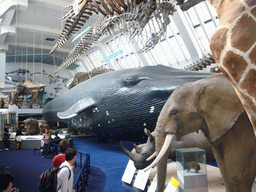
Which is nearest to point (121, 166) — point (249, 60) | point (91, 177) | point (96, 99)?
point (91, 177)

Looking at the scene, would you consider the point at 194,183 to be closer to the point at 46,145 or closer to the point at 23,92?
the point at 46,145

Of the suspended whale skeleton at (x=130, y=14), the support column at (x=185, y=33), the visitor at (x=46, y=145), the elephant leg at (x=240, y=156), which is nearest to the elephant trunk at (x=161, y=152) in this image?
the elephant leg at (x=240, y=156)

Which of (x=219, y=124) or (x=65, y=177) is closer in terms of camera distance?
(x=219, y=124)

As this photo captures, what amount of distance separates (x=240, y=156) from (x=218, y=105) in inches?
18.3

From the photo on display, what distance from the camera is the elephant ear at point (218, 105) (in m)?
1.79

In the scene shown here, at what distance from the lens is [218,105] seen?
1868 mm

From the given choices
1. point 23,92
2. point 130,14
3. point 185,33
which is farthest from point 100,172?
point 185,33

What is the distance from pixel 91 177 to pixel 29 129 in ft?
31.9

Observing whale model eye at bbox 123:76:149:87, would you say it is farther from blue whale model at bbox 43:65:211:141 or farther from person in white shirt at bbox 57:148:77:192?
person in white shirt at bbox 57:148:77:192

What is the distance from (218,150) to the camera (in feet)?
6.58

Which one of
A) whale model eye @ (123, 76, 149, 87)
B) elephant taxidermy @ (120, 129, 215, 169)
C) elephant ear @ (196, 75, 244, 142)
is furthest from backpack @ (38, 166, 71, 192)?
whale model eye @ (123, 76, 149, 87)

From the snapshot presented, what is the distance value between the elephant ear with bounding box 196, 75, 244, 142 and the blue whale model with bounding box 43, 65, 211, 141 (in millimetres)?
2459

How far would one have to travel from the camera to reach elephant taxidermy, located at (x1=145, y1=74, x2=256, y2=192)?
72.3 inches

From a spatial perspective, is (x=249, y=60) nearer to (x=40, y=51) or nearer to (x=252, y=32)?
(x=252, y=32)
